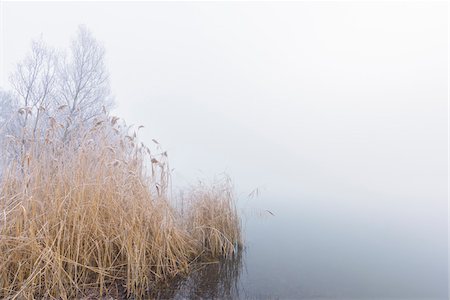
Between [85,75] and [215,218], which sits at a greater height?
[85,75]

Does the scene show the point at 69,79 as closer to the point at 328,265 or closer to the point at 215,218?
the point at 215,218

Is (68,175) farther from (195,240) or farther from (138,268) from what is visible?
(195,240)

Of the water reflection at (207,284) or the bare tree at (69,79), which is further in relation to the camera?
the bare tree at (69,79)

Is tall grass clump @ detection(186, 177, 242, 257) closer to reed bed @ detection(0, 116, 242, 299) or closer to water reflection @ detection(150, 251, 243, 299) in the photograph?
water reflection @ detection(150, 251, 243, 299)

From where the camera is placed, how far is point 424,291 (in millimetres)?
2648

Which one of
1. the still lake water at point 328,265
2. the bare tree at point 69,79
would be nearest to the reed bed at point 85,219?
the still lake water at point 328,265

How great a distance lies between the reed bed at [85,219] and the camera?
5.20 feet

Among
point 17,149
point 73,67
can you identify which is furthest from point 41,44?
point 17,149

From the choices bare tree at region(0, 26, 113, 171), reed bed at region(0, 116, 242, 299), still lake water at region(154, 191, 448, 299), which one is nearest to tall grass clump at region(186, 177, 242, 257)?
still lake water at region(154, 191, 448, 299)

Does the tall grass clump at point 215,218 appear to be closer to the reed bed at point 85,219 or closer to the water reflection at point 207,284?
the water reflection at point 207,284

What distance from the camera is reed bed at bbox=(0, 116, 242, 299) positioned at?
1.58 m

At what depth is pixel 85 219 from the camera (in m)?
1.88

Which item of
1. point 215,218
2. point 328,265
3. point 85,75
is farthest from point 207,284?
point 85,75

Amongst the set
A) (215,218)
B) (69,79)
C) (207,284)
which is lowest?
(207,284)
